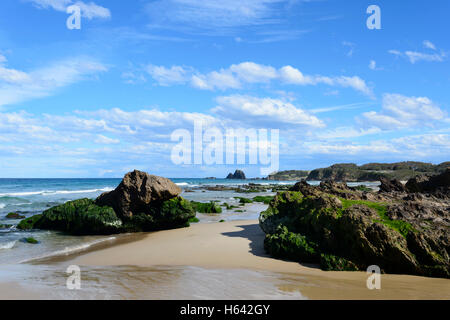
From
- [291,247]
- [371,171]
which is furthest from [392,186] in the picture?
[371,171]

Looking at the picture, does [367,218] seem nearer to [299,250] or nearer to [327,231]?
[327,231]

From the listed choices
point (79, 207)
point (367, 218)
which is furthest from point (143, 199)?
point (367, 218)

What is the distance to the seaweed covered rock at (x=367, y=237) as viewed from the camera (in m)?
6.23

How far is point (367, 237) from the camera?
21.2 ft

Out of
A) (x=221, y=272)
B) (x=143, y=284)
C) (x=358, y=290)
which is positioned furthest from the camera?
(x=221, y=272)

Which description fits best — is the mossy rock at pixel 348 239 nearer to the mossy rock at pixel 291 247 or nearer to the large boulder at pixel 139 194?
the mossy rock at pixel 291 247

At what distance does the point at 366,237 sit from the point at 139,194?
897 centimetres

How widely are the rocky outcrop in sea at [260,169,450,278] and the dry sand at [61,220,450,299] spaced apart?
0.29 meters

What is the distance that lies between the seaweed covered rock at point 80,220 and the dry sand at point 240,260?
5.80ft

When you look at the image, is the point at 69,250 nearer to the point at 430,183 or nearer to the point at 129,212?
the point at 129,212

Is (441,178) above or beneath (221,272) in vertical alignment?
above
